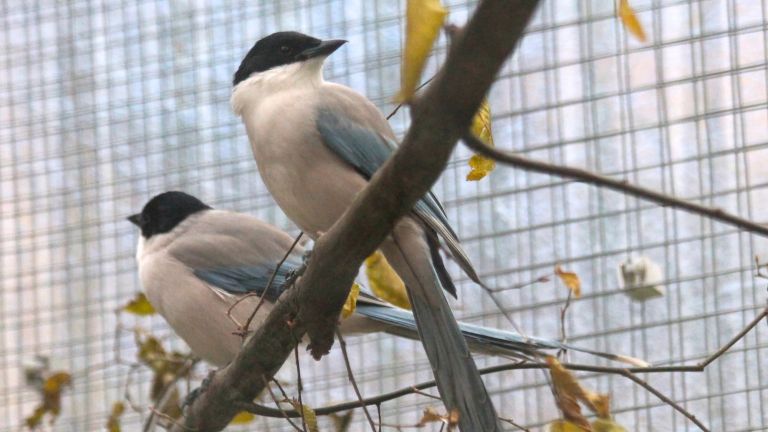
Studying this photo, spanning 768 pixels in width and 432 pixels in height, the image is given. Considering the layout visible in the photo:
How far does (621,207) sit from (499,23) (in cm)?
181

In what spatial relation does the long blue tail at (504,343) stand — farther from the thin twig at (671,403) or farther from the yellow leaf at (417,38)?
the yellow leaf at (417,38)

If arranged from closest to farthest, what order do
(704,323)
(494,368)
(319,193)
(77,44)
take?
(494,368)
(319,193)
(704,323)
(77,44)

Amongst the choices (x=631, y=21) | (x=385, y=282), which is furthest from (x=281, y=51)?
(x=631, y=21)

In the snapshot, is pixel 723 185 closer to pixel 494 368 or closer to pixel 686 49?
pixel 686 49

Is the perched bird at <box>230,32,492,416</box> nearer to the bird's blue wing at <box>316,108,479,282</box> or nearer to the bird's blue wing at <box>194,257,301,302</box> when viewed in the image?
the bird's blue wing at <box>316,108,479,282</box>

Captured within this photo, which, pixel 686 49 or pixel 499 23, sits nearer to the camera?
pixel 499 23

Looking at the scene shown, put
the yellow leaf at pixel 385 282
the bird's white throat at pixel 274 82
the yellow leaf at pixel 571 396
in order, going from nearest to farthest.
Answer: the yellow leaf at pixel 571 396, the yellow leaf at pixel 385 282, the bird's white throat at pixel 274 82

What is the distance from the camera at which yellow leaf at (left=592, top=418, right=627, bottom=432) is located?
1.26 m

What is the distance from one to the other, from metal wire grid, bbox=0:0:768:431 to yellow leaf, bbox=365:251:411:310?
2.43 ft

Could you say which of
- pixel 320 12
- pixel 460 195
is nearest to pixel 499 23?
pixel 460 195

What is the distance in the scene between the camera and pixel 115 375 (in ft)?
10.1

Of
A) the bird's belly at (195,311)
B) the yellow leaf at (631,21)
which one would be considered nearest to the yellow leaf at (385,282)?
the bird's belly at (195,311)

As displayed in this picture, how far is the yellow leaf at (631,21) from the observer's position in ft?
2.79

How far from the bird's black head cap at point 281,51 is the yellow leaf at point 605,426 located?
2.75 ft
